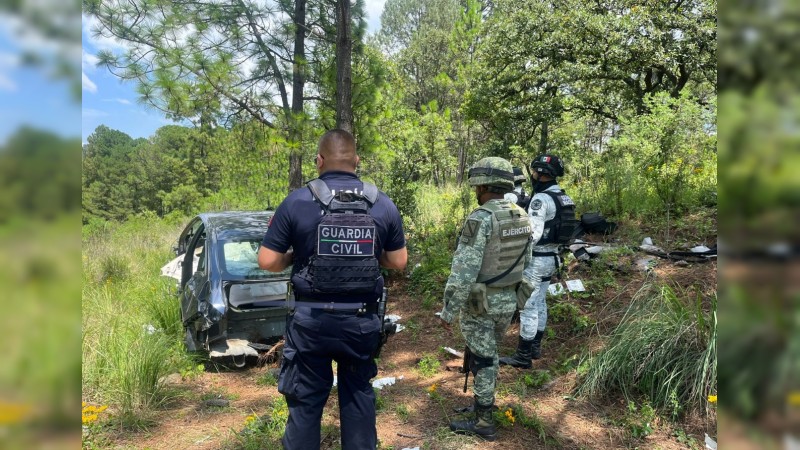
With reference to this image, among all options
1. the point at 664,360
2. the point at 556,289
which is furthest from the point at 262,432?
the point at 556,289

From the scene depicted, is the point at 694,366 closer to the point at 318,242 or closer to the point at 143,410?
the point at 318,242

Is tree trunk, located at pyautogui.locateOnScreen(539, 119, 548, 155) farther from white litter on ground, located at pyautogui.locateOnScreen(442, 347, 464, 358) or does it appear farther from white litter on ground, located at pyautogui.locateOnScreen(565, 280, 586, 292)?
white litter on ground, located at pyautogui.locateOnScreen(442, 347, 464, 358)

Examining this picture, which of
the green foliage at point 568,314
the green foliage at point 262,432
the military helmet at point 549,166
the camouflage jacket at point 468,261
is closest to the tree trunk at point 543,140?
the green foliage at point 568,314

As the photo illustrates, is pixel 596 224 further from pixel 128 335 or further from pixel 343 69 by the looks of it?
pixel 128 335

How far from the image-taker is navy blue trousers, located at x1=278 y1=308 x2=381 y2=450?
229 centimetres

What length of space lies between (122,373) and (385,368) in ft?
7.06

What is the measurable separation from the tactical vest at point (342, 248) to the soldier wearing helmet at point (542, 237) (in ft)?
6.87

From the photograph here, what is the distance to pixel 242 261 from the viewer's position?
4.51 metres

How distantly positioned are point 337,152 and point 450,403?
86.7 inches

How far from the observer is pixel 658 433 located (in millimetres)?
2975

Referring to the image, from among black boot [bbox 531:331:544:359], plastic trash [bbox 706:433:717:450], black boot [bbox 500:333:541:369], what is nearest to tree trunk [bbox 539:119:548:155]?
black boot [bbox 531:331:544:359]

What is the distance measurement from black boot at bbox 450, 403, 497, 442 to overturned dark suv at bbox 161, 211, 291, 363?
6.55 ft

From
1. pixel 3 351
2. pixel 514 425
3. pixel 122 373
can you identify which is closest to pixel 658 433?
pixel 514 425

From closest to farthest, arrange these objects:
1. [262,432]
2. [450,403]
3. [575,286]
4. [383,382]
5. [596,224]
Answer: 1. [262,432]
2. [450,403]
3. [383,382]
4. [575,286]
5. [596,224]
